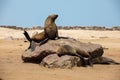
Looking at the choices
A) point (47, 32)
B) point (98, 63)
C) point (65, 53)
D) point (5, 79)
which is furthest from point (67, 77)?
point (47, 32)

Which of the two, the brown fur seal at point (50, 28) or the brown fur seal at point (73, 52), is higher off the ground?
the brown fur seal at point (50, 28)

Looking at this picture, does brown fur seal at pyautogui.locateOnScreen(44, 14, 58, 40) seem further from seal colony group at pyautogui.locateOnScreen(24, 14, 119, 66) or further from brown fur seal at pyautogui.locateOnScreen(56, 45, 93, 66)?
brown fur seal at pyautogui.locateOnScreen(56, 45, 93, 66)

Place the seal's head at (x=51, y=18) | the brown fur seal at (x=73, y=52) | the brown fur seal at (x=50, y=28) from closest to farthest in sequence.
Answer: the brown fur seal at (x=73, y=52), the brown fur seal at (x=50, y=28), the seal's head at (x=51, y=18)

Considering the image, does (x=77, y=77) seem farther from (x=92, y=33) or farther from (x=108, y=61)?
(x=92, y=33)

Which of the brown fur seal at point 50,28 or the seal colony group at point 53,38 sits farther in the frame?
the brown fur seal at point 50,28

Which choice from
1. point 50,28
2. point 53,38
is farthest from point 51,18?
point 53,38

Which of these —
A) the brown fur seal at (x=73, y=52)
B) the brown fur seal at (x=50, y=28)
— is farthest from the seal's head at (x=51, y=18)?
the brown fur seal at (x=73, y=52)

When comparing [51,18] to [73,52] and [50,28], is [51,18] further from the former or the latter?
[73,52]

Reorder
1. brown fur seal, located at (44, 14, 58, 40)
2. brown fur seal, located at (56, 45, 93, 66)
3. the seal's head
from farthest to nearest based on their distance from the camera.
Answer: the seal's head → brown fur seal, located at (44, 14, 58, 40) → brown fur seal, located at (56, 45, 93, 66)

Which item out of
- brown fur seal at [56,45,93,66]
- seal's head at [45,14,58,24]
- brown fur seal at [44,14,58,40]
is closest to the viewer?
brown fur seal at [56,45,93,66]

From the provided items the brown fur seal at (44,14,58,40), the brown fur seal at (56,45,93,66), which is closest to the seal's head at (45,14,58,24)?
the brown fur seal at (44,14,58,40)

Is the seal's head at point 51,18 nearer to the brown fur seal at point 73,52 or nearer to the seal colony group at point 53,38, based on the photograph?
the seal colony group at point 53,38

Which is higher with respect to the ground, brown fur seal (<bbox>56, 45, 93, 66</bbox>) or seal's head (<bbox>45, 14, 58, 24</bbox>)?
seal's head (<bbox>45, 14, 58, 24</bbox>)

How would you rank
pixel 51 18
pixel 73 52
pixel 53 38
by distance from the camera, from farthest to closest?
pixel 51 18, pixel 53 38, pixel 73 52
